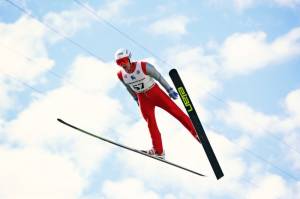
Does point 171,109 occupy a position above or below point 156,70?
below

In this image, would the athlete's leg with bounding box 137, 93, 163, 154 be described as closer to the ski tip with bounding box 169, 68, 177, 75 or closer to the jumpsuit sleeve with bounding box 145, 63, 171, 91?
the jumpsuit sleeve with bounding box 145, 63, 171, 91

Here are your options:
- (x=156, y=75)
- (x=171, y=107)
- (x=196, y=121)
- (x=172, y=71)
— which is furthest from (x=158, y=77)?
(x=196, y=121)

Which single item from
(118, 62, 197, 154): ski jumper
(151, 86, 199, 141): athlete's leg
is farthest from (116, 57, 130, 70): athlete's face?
(151, 86, 199, 141): athlete's leg

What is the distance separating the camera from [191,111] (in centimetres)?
976

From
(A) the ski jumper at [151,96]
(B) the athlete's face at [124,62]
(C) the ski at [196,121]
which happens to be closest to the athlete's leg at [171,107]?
(A) the ski jumper at [151,96]

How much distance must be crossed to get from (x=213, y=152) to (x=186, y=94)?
139 centimetres

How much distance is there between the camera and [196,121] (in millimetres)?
9680

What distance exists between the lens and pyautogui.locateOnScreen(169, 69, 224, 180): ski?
31.7ft

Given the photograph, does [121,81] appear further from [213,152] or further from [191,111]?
[213,152]

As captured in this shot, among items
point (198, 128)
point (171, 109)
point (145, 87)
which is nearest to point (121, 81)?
point (145, 87)

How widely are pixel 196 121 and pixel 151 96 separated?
3.64 ft

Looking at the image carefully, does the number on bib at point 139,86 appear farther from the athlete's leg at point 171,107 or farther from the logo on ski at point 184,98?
the logo on ski at point 184,98

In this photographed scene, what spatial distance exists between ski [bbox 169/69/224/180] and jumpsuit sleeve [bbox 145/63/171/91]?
1.04ft

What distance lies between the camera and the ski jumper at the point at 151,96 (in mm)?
9375
